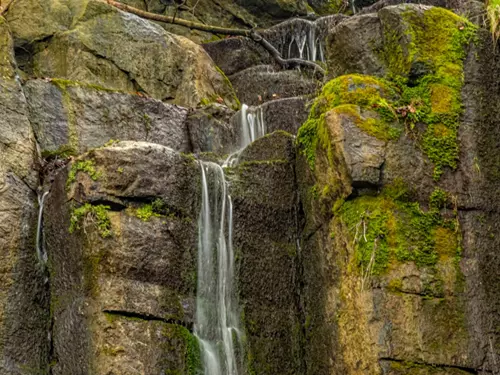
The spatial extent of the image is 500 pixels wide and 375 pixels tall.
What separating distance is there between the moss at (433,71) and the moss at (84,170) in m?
3.41

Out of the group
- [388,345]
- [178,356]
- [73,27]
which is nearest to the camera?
[388,345]

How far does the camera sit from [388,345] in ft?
21.5

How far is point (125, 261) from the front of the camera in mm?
7102

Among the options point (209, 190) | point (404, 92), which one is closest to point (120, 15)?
point (209, 190)

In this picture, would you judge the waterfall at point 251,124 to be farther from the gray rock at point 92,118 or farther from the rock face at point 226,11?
the rock face at point 226,11

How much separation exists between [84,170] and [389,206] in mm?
3282

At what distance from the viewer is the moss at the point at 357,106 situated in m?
7.36

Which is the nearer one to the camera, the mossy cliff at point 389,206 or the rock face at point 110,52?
the mossy cliff at point 389,206

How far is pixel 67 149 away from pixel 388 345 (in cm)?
554

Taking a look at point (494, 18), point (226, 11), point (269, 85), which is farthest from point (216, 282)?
point (226, 11)

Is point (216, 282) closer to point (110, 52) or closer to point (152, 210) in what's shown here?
point (152, 210)

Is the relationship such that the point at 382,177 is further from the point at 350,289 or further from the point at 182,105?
the point at 182,105

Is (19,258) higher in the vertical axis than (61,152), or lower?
lower

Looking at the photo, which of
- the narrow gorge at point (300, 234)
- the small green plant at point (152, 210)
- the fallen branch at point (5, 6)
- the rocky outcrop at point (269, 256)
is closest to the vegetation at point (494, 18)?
the narrow gorge at point (300, 234)
